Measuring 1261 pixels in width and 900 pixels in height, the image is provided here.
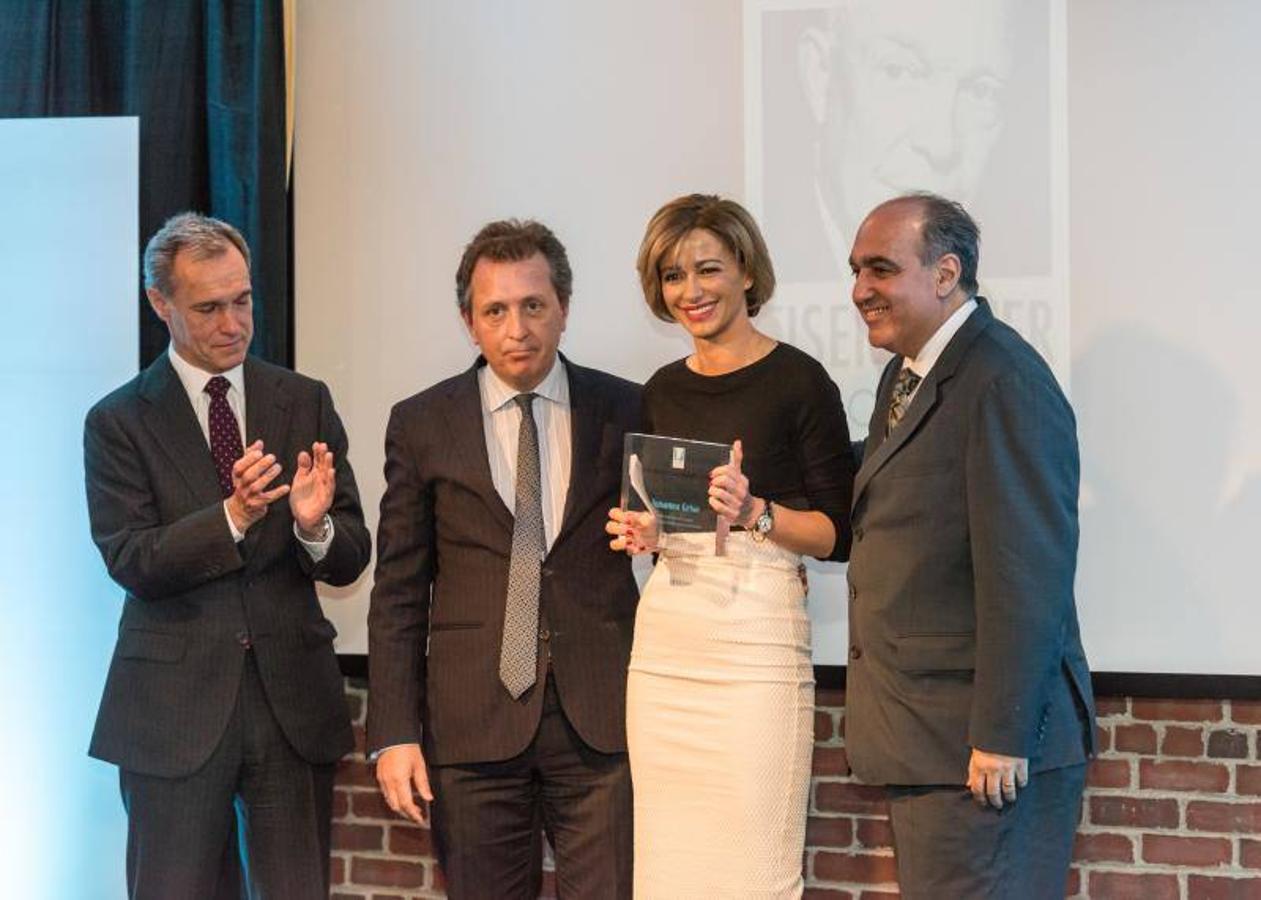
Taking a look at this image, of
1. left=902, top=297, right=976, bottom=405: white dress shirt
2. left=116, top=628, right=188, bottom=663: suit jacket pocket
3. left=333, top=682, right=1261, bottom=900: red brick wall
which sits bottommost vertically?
left=333, top=682, right=1261, bottom=900: red brick wall

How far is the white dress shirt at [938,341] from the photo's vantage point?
2393mm

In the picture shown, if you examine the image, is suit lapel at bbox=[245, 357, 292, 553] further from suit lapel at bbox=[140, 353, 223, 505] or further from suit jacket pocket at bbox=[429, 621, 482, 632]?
suit jacket pocket at bbox=[429, 621, 482, 632]

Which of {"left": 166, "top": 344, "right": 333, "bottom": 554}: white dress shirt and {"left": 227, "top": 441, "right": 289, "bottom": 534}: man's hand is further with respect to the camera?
{"left": 166, "top": 344, "right": 333, "bottom": 554}: white dress shirt

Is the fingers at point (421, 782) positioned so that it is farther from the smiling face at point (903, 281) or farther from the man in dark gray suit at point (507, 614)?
the smiling face at point (903, 281)

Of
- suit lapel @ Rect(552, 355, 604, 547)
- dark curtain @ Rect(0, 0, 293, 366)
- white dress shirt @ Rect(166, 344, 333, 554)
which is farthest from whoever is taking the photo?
dark curtain @ Rect(0, 0, 293, 366)

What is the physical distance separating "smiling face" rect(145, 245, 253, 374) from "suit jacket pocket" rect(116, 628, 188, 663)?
0.54 metres

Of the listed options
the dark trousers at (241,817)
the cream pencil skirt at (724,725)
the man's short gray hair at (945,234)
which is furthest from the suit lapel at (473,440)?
the man's short gray hair at (945,234)

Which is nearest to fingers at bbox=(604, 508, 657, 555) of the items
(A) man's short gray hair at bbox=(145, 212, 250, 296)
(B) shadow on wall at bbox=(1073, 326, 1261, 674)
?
(A) man's short gray hair at bbox=(145, 212, 250, 296)

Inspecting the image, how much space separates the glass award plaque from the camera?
7.80 ft

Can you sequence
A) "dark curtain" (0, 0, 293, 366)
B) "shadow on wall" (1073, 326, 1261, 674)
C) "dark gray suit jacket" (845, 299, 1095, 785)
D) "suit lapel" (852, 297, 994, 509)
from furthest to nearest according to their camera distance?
"dark curtain" (0, 0, 293, 366)
"shadow on wall" (1073, 326, 1261, 674)
"suit lapel" (852, 297, 994, 509)
"dark gray suit jacket" (845, 299, 1095, 785)

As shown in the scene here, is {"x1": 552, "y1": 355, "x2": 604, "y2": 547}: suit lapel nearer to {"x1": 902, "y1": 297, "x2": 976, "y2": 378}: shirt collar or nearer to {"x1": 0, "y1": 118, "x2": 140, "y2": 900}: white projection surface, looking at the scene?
{"x1": 902, "y1": 297, "x2": 976, "y2": 378}: shirt collar

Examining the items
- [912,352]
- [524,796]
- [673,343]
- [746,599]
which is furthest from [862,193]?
[524,796]

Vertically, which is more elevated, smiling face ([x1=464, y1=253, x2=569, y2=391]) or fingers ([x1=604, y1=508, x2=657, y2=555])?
smiling face ([x1=464, y1=253, x2=569, y2=391])

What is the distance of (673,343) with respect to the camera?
349 cm
